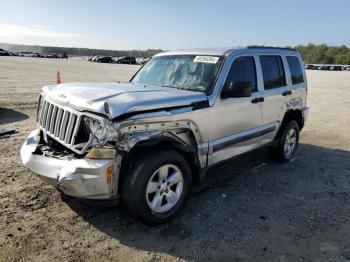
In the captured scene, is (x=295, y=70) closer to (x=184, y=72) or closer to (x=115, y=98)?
(x=184, y=72)

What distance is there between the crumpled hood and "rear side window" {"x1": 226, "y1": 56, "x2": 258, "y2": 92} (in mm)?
743

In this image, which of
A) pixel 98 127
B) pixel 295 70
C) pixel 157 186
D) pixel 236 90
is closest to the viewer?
pixel 98 127

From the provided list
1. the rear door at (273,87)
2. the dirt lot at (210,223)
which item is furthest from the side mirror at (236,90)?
the dirt lot at (210,223)

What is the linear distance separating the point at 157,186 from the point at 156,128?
0.66 m

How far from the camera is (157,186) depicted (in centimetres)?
433

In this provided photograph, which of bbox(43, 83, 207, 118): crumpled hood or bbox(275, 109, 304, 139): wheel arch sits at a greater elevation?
bbox(43, 83, 207, 118): crumpled hood

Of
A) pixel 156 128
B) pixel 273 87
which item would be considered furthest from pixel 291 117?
pixel 156 128

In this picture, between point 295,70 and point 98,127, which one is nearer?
point 98,127

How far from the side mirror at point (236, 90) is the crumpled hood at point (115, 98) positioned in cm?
38

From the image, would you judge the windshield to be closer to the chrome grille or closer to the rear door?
the rear door

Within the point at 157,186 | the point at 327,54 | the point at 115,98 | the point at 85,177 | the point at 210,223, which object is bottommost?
the point at 210,223

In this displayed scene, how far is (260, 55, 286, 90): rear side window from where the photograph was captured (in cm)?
612

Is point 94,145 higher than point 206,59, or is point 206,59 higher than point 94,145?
point 206,59

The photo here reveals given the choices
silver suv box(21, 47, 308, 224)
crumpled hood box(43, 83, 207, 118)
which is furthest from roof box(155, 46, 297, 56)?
crumpled hood box(43, 83, 207, 118)
